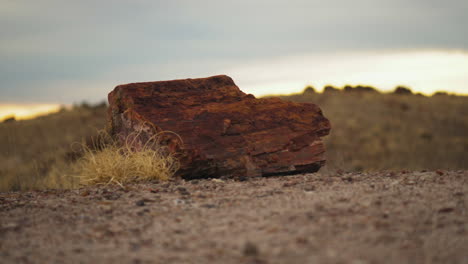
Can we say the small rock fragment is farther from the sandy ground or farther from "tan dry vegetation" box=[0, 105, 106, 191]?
"tan dry vegetation" box=[0, 105, 106, 191]

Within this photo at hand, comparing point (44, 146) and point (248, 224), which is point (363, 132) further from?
point (248, 224)

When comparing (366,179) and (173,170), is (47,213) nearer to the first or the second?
(173,170)

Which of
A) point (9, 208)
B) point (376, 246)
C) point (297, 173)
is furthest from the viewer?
point (297, 173)

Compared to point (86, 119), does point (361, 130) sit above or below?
below

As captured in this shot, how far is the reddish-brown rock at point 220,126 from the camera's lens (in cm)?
591

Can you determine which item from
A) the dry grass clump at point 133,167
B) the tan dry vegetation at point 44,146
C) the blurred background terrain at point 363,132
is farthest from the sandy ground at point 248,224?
the blurred background terrain at point 363,132

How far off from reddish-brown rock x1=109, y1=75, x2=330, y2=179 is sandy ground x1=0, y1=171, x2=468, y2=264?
0.88 metres

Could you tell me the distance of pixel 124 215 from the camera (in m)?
3.86

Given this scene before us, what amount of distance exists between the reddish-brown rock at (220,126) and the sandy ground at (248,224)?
88 centimetres

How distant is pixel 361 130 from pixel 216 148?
43.4 ft

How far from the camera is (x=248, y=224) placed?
3.33 meters

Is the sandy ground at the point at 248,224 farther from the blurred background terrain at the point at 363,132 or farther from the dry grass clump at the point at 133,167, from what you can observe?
the blurred background terrain at the point at 363,132

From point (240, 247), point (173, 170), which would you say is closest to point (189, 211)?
point (240, 247)

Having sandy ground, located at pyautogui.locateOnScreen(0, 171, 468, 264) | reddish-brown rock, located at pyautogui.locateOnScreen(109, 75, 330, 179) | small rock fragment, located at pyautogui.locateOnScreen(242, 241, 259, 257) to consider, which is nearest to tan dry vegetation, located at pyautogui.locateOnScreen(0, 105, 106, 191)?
reddish-brown rock, located at pyautogui.locateOnScreen(109, 75, 330, 179)
